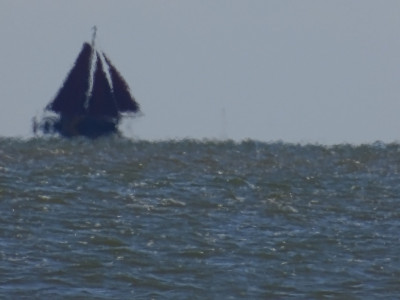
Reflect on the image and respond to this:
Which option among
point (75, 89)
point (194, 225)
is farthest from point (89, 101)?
point (194, 225)

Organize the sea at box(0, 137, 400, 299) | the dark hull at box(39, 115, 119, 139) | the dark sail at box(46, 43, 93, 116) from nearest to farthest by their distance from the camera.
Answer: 1. the sea at box(0, 137, 400, 299)
2. the dark hull at box(39, 115, 119, 139)
3. the dark sail at box(46, 43, 93, 116)

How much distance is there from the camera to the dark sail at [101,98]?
58.8 m

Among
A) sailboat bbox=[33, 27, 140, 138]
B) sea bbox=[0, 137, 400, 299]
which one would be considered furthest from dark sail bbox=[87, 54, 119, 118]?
sea bbox=[0, 137, 400, 299]

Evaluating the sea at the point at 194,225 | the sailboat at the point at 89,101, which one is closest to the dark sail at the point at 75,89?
the sailboat at the point at 89,101

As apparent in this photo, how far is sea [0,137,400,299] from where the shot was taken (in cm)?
2342

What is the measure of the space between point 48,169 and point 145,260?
12125mm

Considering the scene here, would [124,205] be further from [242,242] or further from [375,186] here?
[375,186]

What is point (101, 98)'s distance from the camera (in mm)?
59062

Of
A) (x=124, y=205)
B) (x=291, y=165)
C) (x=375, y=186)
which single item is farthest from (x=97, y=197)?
(x=291, y=165)

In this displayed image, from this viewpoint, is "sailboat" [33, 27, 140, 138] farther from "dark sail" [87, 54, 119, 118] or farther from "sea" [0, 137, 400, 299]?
"sea" [0, 137, 400, 299]

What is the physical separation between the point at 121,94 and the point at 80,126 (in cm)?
187

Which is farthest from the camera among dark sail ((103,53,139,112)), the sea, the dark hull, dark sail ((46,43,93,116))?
dark sail ((46,43,93,116))

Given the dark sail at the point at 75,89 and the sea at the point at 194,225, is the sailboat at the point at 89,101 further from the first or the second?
the sea at the point at 194,225

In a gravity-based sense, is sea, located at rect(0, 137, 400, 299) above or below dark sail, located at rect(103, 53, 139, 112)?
below
